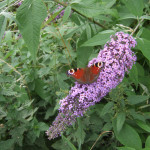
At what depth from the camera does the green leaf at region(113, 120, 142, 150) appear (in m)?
2.33

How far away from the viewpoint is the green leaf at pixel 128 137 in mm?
2332

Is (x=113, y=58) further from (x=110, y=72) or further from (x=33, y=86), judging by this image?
(x=33, y=86)

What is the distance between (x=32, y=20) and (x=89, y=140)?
1.99m

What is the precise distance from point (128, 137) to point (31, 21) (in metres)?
1.76

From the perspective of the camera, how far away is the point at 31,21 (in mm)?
1349

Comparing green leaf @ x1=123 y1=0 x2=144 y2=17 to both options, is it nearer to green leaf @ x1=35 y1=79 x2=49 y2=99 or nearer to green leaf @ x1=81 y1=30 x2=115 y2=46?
green leaf @ x1=81 y1=30 x2=115 y2=46

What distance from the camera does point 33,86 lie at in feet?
10.8

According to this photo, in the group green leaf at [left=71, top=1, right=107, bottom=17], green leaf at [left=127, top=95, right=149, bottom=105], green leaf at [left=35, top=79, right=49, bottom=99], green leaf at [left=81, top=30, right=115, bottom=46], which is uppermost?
green leaf at [left=71, top=1, right=107, bottom=17]

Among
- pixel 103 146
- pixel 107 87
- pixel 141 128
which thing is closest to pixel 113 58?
Result: pixel 107 87

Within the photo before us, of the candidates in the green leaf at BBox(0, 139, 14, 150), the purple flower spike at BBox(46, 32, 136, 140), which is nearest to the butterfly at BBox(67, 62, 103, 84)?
the purple flower spike at BBox(46, 32, 136, 140)

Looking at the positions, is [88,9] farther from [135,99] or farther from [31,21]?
[135,99]

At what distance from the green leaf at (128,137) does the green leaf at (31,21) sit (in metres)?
1.53

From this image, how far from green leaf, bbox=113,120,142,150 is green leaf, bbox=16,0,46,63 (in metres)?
1.53

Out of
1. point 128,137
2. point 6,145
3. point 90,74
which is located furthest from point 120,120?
point 6,145
